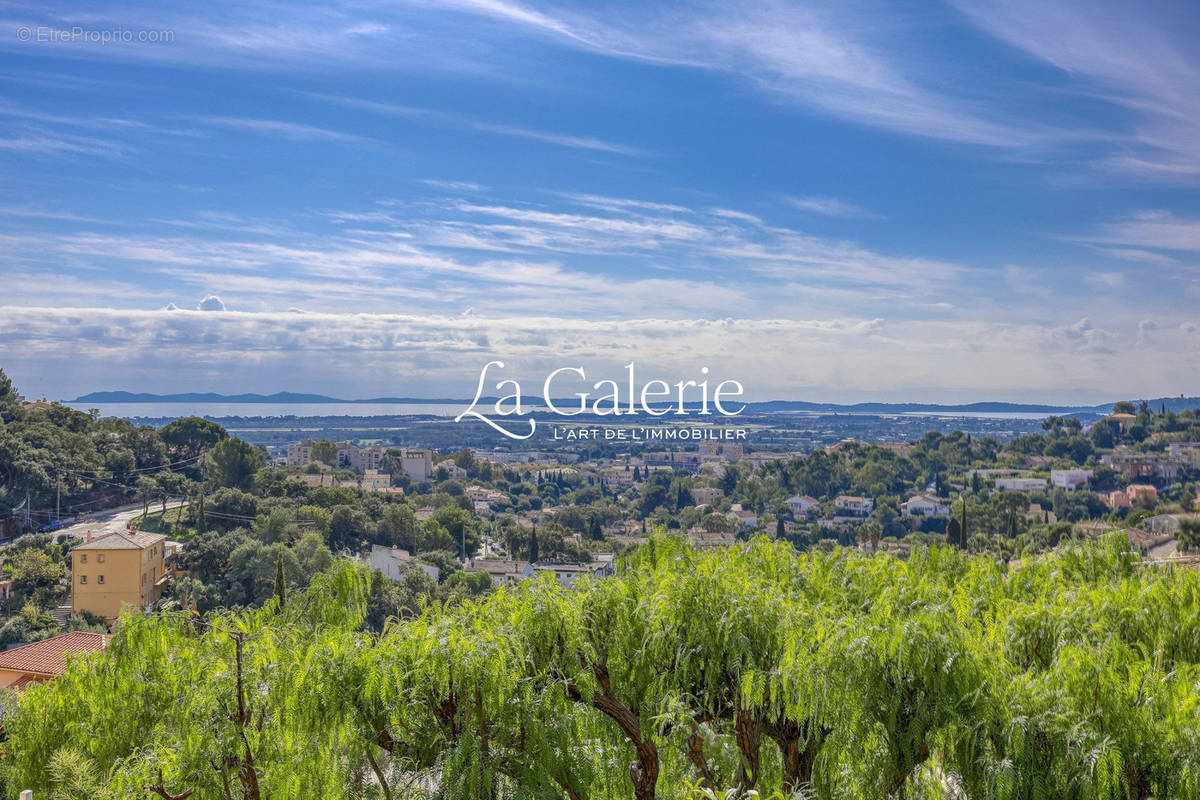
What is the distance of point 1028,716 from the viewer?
5.27 m

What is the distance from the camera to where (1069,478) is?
69312 mm

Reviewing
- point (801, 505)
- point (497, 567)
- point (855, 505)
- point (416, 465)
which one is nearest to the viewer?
point (497, 567)

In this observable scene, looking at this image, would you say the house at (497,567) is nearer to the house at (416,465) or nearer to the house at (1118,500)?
the house at (1118,500)

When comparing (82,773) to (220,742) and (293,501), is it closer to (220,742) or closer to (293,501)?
(220,742)

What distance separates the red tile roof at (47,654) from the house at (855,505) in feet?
191

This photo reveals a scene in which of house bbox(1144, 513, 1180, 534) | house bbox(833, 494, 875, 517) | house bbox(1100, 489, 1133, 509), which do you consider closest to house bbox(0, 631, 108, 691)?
house bbox(1144, 513, 1180, 534)

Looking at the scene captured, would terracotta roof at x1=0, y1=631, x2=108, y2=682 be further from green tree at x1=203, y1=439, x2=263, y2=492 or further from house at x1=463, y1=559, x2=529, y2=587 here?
green tree at x1=203, y1=439, x2=263, y2=492

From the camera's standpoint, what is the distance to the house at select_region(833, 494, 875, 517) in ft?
225

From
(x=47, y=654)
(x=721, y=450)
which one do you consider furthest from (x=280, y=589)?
(x=721, y=450)

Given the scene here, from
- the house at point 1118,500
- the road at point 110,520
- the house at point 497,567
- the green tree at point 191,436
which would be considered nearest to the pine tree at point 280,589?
the house at point 497,567

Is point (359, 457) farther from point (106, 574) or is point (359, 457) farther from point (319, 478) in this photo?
point (106, 574)

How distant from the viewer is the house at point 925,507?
66062 mm

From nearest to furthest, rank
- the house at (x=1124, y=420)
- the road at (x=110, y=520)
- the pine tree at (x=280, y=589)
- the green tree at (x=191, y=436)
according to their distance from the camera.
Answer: the pine tree at (x=280, y=589) < the road at (x=110, y=520) < the green tree at (x=191, y=436) < the house at (x=1124, y=420)

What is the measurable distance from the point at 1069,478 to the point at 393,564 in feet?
178
